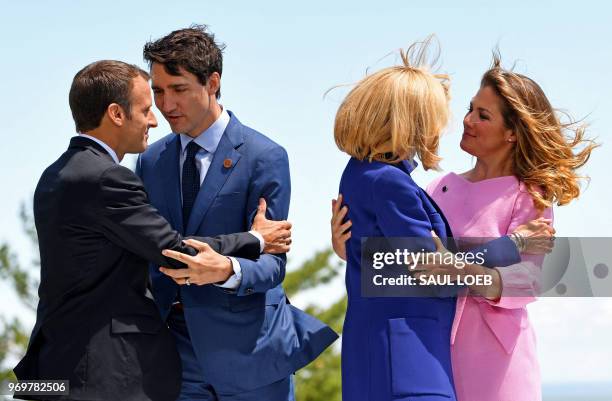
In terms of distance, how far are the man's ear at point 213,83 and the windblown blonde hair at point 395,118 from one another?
0.68 metres

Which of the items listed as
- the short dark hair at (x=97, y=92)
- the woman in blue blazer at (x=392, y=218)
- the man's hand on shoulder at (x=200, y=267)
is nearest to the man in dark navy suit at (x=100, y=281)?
the man's hand on shoulder at (x=200, y=267)

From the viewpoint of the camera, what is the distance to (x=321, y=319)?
58.6 feet

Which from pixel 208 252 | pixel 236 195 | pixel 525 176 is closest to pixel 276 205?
pixel 236 195

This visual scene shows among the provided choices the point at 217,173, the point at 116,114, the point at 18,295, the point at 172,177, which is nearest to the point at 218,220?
the point at 217,173

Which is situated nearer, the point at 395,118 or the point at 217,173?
the point at 395,118

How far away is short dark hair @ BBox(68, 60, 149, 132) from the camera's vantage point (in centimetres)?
403

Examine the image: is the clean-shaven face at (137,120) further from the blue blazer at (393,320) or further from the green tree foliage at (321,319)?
the green tree foliage at (321,319)

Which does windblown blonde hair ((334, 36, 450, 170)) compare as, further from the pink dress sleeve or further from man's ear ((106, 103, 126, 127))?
man's ear ((106, 103, 126, 127))

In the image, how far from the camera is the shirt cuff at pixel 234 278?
13.1 feet

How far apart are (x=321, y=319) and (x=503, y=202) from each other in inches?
535

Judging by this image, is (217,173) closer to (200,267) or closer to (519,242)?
(200,267)

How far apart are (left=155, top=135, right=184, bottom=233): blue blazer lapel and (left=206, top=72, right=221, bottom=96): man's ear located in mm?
269

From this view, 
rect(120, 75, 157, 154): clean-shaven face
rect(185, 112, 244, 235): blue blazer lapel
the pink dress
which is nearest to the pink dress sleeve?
the pink dress

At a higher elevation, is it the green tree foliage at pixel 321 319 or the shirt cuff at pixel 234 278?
the green tree foliage at pixel 321 319
